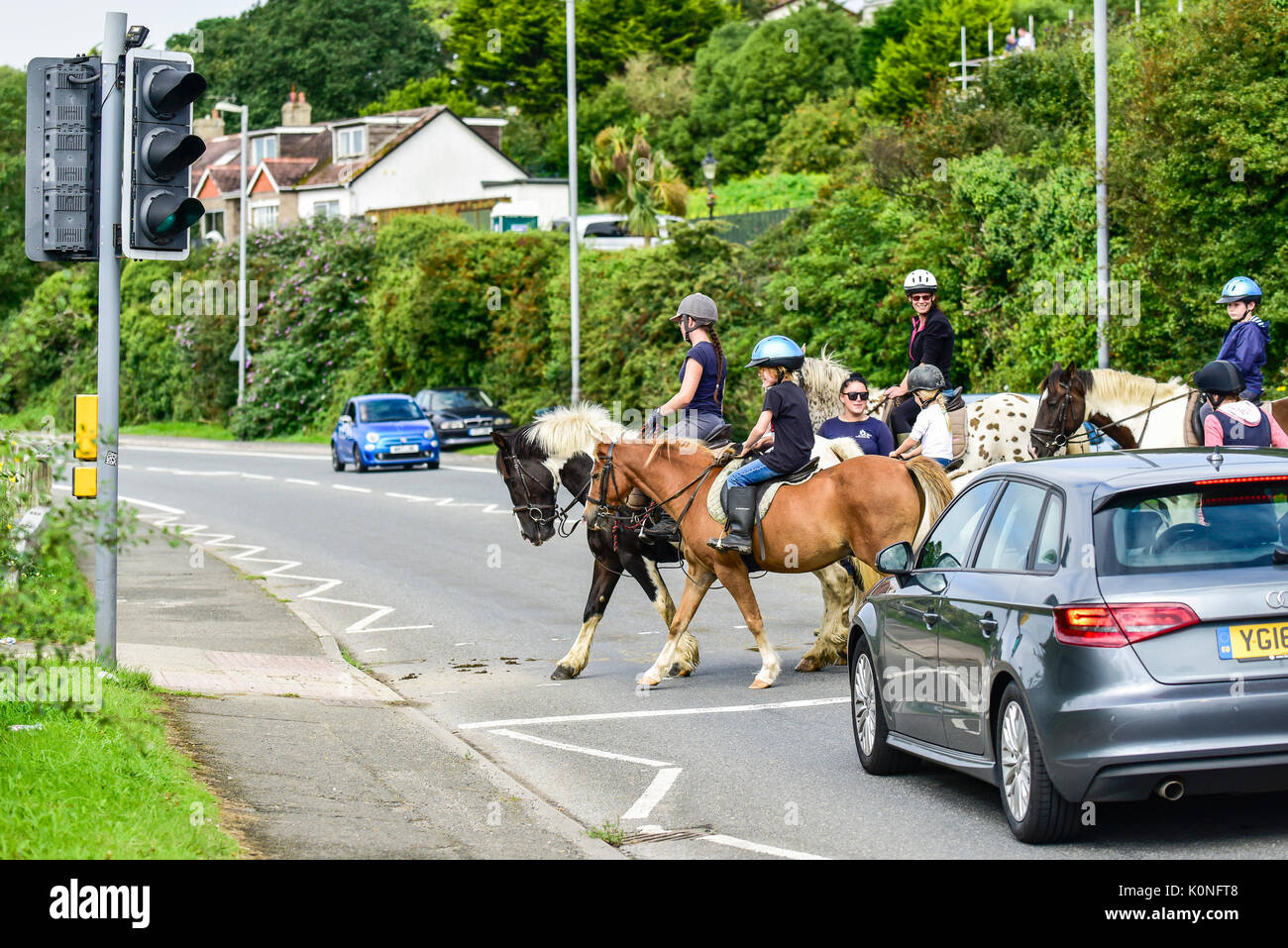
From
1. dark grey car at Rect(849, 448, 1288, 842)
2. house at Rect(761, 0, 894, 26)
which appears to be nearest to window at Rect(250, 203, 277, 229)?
house at Rect(761, 0, 894, 26)

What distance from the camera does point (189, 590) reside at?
18219 mm

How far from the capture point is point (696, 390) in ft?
41.4

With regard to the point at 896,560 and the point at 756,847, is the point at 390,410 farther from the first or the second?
the point at 756,847

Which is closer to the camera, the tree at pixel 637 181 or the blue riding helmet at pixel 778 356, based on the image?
the blue riding helmet at pixel 778 356

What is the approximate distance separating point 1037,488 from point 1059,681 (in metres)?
1.14

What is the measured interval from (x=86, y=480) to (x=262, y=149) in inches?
3200

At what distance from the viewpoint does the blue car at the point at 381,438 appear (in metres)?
37.4

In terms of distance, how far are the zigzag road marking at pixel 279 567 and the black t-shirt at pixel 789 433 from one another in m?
4.19

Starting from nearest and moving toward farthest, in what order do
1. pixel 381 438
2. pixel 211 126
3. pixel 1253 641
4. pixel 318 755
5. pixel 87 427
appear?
pixel 1253 641 < pixel 318 755 < pixel 87 427 < pixel 381 438 < pixel 211 126

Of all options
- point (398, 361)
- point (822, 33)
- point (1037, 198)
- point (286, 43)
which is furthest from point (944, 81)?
point (286, 43)

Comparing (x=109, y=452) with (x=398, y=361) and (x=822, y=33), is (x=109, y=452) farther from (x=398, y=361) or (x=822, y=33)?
(x=822, y=33)

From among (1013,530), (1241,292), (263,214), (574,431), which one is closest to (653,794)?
(1013,530)

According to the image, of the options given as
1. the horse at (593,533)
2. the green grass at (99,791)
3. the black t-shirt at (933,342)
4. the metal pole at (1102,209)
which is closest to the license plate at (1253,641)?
the green grass at (99,791)

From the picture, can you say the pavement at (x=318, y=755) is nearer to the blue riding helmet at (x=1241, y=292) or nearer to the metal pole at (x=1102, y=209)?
the blue riding helmet at (x=1241, y=292)
